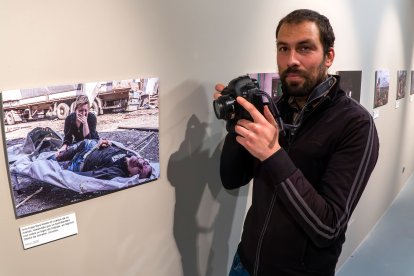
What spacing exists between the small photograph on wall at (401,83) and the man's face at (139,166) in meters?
3.15

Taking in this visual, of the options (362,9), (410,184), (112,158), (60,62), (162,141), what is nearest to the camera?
(60,62)

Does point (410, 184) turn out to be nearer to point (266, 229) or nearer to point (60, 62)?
point (266, 229)

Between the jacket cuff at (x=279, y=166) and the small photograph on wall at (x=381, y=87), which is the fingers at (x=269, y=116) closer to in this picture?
the jacket cuff at (x=279, y=166)

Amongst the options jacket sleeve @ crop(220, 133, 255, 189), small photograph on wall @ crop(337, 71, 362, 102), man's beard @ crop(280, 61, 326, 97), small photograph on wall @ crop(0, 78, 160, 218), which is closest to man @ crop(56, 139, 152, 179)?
small photograph on wall @ crop(0, 78, 160, 218)

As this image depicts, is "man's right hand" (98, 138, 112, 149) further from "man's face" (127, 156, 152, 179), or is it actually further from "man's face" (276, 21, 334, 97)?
"man's face" (276, 21, 334, 97)

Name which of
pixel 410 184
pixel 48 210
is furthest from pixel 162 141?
pixel 410 184

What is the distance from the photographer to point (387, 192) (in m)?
3.43

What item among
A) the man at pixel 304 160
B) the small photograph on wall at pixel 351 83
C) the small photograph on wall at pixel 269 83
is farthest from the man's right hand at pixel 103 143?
the small photograph on wall at pixel 351 83

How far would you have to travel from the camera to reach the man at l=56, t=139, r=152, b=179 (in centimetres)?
88

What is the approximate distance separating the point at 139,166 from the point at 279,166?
1.53 feet

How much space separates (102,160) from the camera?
3.08ft

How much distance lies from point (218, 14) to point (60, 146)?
744 millimetres

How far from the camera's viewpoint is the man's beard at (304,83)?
3.26ft

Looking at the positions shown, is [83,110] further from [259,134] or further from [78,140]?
[259,134]
